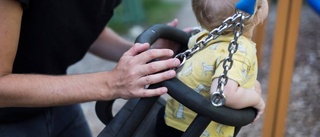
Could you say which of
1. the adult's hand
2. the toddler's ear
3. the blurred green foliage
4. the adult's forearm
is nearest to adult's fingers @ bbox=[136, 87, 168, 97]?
the adult's hand

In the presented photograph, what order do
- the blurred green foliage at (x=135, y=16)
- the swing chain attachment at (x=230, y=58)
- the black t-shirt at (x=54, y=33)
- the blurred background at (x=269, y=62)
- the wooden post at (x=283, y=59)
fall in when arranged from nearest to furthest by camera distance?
the swing chain attachment at (x=230, y=58)
the black t-shirt at (x=54, y=33)
the wooden post at (x=283, y=59)
the blurred background at (x=269, y=62)
the blurred green foliage at (x=135, y=16)

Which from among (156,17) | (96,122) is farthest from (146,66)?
(156,17)

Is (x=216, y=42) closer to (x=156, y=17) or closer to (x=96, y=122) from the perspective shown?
(x=96, y=122)

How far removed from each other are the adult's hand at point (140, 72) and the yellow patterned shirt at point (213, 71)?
0.08m

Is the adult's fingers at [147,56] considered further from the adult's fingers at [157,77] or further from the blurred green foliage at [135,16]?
the blurred green foliage at [135,16]

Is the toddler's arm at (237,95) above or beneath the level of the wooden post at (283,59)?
above

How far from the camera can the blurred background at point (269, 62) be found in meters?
3.09

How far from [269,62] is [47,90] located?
2485 mm

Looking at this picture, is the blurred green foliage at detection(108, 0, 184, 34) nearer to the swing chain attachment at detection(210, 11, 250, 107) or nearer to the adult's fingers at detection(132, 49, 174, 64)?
the adult's fingers at detection(132, 49, 174, 64)

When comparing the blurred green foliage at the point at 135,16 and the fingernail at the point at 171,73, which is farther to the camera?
the blurred green foliage at the point at 135,16

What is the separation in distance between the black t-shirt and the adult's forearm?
223mm

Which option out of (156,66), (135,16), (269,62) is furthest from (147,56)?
(135,16)

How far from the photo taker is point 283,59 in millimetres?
1972

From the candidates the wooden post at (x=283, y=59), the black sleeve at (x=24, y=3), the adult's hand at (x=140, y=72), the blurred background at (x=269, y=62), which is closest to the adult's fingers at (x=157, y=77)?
the adult's hand at (x=140, y=72)
